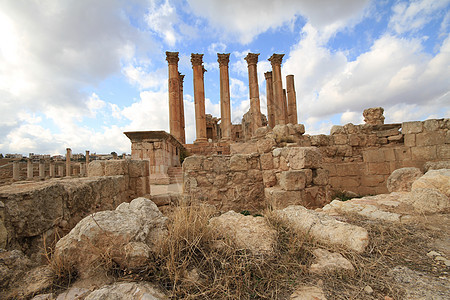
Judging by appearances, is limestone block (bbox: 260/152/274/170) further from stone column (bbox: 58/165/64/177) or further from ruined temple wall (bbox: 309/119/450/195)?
stone column (bbox: 58/165/64/177)

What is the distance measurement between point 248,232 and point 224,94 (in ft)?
51.4

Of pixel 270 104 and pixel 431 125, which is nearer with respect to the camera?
pixel 431 125

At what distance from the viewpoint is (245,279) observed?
1363mm

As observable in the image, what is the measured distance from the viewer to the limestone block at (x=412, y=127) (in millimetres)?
6719

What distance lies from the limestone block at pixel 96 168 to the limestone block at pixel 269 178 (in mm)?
3492

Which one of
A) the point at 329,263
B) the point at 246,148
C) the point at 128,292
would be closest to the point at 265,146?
the point at 329,263

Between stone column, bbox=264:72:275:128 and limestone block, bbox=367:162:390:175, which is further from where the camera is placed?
stone column, bbox=264:72:275:128

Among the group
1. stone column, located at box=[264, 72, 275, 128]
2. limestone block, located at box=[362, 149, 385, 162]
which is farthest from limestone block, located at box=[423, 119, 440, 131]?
stone column, located at box=[264, 72, 275, 128]

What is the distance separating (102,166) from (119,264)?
3.32m

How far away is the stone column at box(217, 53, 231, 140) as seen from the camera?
54.3 ft

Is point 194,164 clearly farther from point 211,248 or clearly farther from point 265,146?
point 211,248

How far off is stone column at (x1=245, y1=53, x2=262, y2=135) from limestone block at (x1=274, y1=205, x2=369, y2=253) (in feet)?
49.0

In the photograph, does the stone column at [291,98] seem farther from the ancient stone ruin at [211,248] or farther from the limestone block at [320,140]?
the ancient stone ruin at [211,248]

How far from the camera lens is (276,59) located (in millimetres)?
17844
